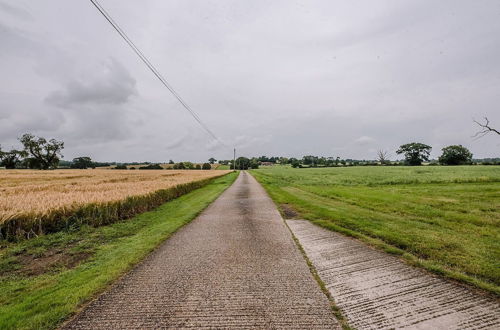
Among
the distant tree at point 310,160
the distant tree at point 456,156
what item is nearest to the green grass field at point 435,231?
the distant tree at point 456,156

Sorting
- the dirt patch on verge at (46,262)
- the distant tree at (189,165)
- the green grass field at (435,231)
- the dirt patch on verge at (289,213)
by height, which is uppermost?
the distant tree at (189,165)

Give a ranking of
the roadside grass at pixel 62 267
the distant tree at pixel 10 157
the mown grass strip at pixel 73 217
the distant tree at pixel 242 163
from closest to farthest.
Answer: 1. the roadside grass at pixel 62 267
2. the mown grass strip at pixel 73 217
3. the distant tree at pixel 10 157
4. the distant tree at pixel 242 163

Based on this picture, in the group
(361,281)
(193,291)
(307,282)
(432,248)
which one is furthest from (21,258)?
(432,248)

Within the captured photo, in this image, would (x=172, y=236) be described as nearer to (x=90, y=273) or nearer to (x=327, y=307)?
(x=90, y=273)

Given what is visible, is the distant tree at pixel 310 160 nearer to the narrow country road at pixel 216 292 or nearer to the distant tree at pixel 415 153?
the distant tree at pixel 415 153

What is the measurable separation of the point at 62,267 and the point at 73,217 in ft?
13.0

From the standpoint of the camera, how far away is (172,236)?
6910 millimetres

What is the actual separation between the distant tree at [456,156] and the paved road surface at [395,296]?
114m

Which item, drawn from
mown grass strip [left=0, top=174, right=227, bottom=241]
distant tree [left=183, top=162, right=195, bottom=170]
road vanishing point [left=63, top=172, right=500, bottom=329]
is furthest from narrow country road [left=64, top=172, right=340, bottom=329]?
distant tree [left=183, top=162, right=195, bottom=170]

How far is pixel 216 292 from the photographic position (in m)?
3.58

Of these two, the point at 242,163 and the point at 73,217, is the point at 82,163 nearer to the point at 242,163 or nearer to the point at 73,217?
the point at 242,163

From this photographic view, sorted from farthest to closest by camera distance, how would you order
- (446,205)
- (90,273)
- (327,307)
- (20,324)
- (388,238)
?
(446,205)
(388,238)
(90,273)
(327,307)
(20,324)

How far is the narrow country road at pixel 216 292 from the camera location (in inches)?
114

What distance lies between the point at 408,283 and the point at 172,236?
5957 millimetres
